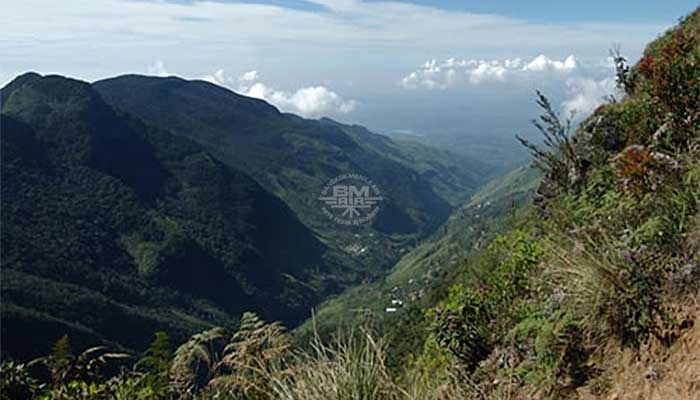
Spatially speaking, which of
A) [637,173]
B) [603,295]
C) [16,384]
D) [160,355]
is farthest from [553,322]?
[16,384]

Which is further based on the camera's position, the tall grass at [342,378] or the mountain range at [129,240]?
the mountain range at [129,240]

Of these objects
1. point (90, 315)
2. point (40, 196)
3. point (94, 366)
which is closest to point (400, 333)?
point (94, 366)

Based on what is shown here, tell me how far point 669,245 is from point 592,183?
2263 millimetres

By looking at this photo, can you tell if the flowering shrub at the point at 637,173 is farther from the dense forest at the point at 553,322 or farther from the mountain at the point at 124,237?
the mountain at the point at 124,237

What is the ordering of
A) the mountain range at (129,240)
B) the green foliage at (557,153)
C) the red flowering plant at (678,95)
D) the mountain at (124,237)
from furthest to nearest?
1. the mountain range at (129,240)
2. the mountain at (124,237)
3. the green foliage at (557,153)
4. the red flowering plant at (678,95)

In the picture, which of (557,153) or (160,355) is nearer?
(160,355)

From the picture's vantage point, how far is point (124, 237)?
145 metres

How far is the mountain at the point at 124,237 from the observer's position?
98.0 metres

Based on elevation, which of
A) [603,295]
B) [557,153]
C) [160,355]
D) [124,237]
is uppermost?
[557,153]

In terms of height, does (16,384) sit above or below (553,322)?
below

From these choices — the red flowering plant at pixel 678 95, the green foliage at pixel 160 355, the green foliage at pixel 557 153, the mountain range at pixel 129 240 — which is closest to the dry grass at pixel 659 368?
the red flowering plant at pixel 678 95

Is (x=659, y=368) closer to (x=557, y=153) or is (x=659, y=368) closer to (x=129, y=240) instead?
(x=557, y=153)

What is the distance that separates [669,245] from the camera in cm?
406

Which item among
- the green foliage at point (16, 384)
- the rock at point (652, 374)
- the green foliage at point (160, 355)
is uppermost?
the rock at point (652, 374)
